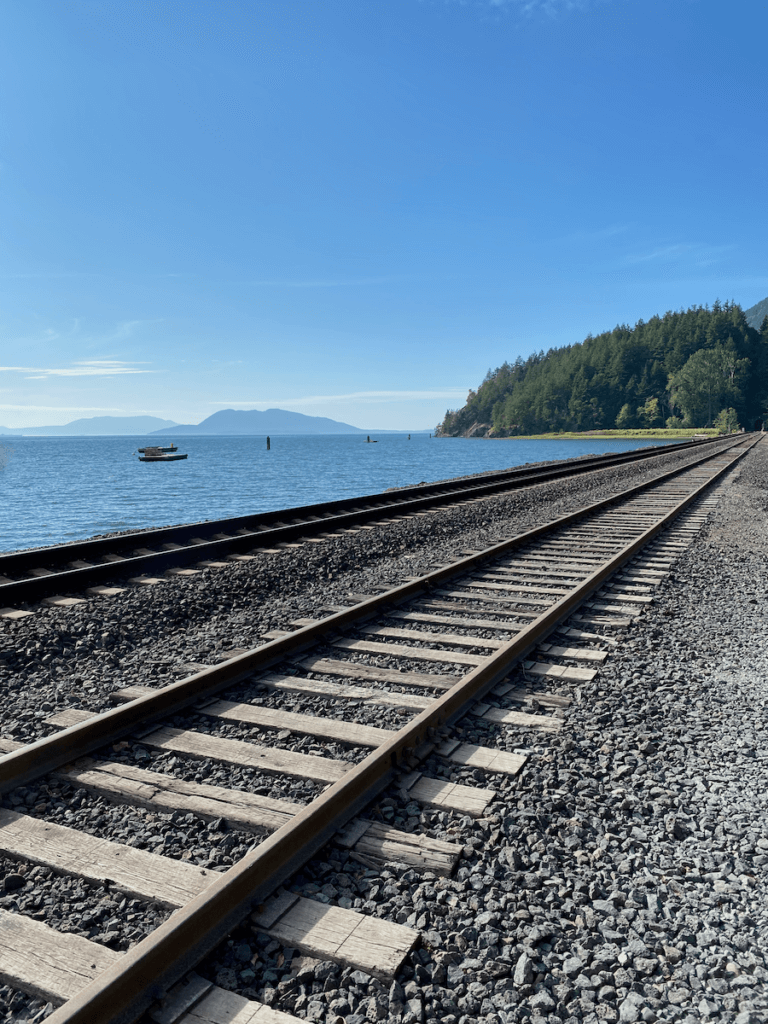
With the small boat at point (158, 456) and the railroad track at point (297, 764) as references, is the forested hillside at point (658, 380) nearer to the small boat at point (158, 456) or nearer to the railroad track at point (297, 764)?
the small boat at point (158, 456)

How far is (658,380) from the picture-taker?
160m

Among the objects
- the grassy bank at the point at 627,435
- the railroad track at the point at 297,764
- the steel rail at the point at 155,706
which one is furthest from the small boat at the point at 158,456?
the grassy bank at the point at 627,435

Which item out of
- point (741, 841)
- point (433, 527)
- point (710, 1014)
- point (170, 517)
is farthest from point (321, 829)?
point (170, 517)

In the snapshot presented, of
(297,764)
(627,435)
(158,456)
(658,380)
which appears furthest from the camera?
(658,380)

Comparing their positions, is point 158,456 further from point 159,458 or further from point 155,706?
point 155,706

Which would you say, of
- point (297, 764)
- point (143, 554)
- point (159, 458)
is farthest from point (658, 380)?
point (297, 764)

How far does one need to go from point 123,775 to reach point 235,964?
1.55 meters

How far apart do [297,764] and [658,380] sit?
17386cm

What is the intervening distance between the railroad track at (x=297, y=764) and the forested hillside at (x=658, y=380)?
455 ft

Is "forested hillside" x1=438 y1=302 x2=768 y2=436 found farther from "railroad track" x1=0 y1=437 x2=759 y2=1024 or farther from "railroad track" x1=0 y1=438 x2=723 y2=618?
"railroad track" x1=0 y1=437 x2=759 y2=1024

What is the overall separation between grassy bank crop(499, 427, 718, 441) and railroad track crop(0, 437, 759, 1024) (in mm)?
122139

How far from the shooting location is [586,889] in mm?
2740

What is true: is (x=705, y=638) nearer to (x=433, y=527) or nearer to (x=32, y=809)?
(x=32, y=809)

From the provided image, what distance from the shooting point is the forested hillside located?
137 metres
